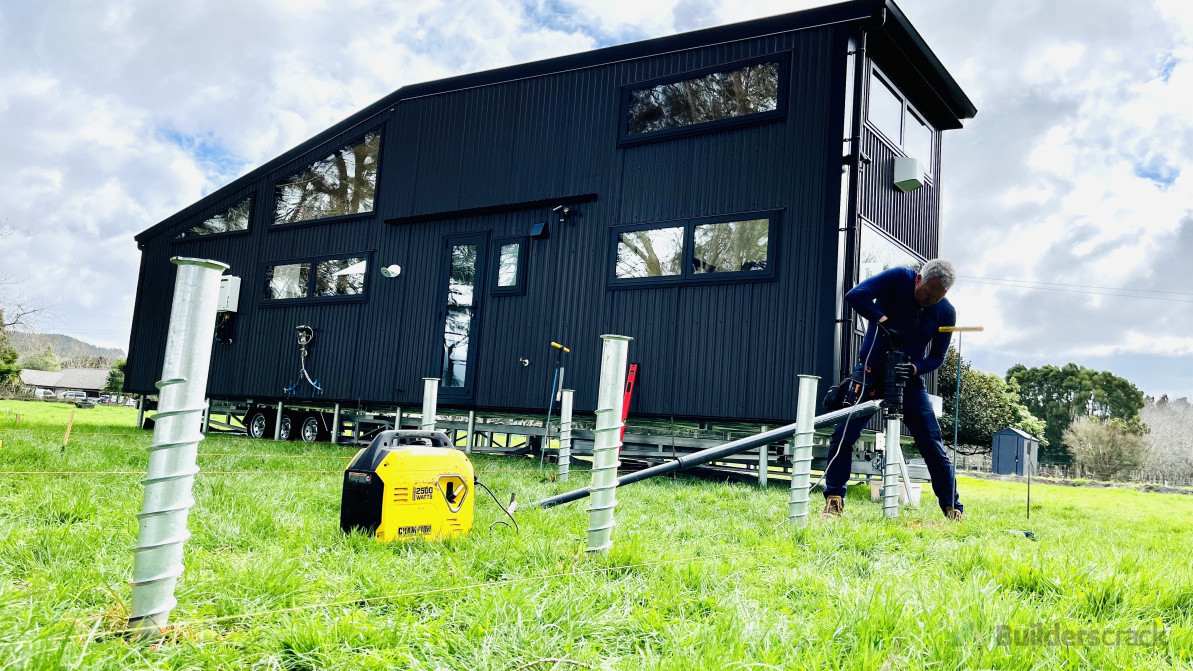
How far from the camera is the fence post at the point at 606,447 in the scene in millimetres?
2725

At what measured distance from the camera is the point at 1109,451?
29.8m

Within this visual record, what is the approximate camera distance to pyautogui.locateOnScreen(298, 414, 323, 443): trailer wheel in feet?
39.4

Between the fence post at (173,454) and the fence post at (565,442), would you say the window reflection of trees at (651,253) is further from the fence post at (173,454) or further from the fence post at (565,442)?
the fence post at (173,454)

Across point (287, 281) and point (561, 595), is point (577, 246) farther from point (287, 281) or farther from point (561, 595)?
point (561, 595)

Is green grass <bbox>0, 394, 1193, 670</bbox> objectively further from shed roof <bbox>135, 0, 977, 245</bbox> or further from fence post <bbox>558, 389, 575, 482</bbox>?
shed roof <bbox>135, 0, 977, 245</bbox>

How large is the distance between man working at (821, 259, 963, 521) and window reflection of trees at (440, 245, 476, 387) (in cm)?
624

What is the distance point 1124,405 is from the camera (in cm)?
4062

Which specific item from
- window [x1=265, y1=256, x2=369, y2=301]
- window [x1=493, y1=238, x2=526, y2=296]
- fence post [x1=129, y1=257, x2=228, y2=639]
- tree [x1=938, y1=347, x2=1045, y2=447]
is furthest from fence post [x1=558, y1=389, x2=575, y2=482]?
tree [x1=938, y1=347, x2=1045, y2=447]

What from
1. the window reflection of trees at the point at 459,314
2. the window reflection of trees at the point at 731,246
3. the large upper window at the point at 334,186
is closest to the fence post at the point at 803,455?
the window reflection of trees at the point at 731,246

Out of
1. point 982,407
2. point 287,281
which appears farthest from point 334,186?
point 982,407

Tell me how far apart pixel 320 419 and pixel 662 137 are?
7.21 m

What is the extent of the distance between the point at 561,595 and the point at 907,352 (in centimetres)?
339

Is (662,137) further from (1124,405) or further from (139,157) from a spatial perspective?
(1124,405)

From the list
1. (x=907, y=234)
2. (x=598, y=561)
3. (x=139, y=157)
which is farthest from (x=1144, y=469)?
(x=139, y=157)
